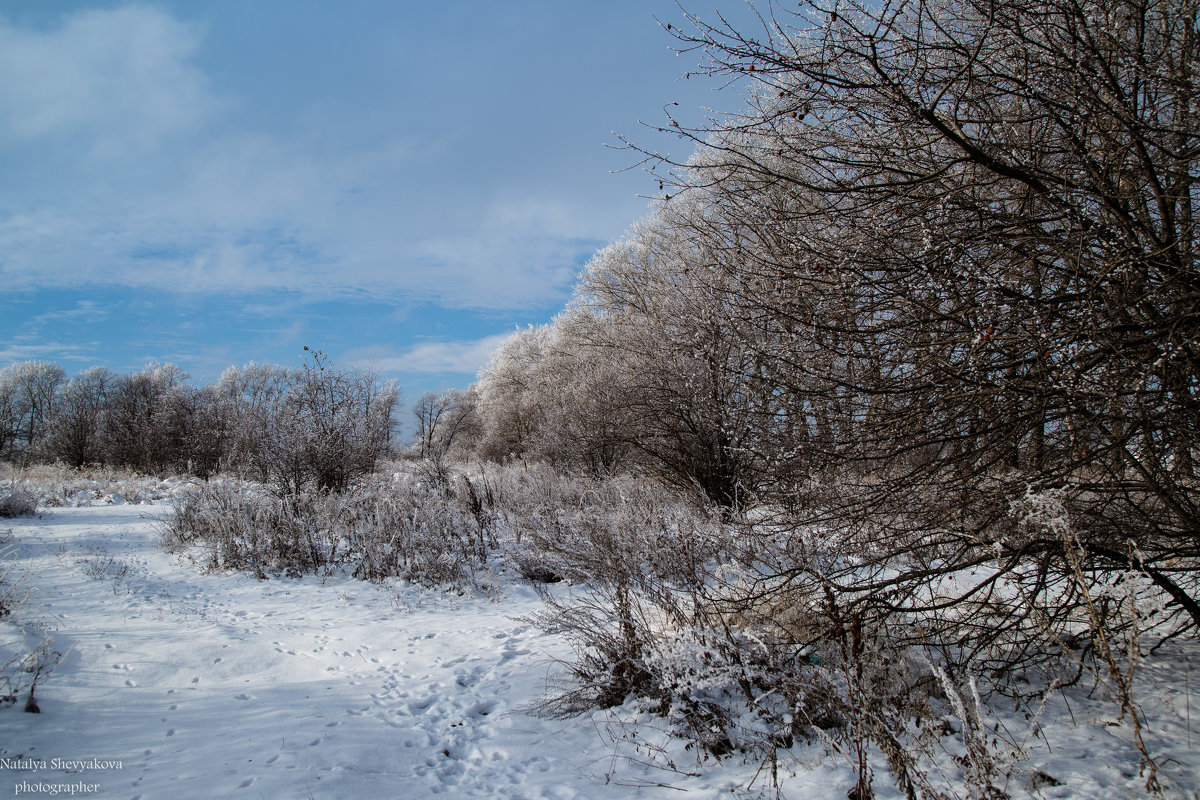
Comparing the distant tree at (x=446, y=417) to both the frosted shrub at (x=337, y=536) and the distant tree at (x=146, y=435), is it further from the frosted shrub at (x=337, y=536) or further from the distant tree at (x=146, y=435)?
the frosted shrub at (x=337, y=536)

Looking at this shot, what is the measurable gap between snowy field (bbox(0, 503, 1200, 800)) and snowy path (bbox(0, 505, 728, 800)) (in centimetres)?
1

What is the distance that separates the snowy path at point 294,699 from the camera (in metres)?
2.94

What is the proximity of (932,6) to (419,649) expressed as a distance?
21.1 ft

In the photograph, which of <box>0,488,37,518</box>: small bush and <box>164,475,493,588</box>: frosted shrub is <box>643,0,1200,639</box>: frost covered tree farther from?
<box>0,488,37,518</box>: small bush

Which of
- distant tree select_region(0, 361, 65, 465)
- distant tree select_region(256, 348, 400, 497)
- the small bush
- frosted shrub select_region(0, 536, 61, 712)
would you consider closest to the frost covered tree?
frosted shrub select_region(0, 536, 61, 712)

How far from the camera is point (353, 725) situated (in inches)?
142

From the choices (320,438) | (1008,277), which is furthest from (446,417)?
(1008,277)

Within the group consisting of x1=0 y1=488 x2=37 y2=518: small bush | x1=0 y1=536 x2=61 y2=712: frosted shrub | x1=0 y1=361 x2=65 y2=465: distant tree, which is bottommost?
x1=0 y1=536 x2=61 y2=712: frosted shrub

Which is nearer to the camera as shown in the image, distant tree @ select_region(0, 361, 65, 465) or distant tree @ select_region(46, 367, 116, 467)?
distant tree @ select_region(46, 367, 116, 467)

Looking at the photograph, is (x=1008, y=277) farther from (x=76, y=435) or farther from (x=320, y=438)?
(x=76, y=435)

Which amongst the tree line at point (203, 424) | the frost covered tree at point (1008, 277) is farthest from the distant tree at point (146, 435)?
the frost covered tree at point (1008, 277)

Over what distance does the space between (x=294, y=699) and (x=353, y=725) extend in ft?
2.08

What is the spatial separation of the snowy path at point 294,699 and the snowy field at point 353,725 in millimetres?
15

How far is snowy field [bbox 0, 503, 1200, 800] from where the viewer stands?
272cm
